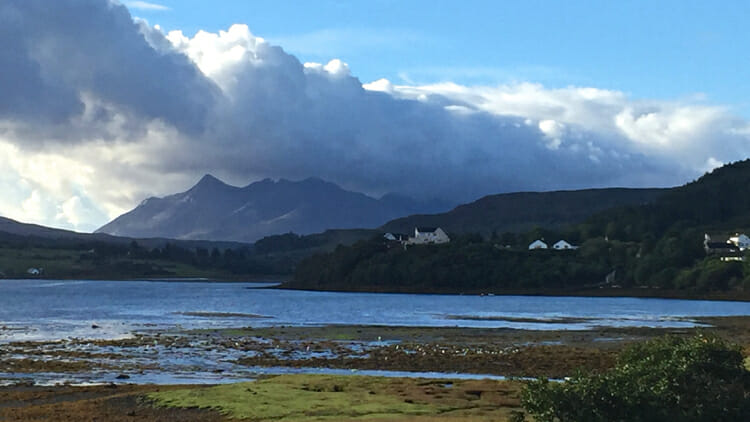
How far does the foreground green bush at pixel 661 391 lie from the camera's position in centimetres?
2855

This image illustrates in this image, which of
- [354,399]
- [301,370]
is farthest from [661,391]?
[301,370]

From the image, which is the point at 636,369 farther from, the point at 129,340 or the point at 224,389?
the point at 129,340

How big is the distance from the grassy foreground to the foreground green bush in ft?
25.1

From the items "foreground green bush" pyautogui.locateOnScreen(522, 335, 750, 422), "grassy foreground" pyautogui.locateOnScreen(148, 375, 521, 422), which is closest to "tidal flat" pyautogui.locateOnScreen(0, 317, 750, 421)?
"grassy foreground" pyautogui.locateOnScreen(148, 375, 521, 422)

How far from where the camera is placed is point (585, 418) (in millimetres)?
28422

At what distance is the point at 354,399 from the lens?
4150 cm

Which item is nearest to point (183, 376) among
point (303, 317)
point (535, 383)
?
point (535, 383)

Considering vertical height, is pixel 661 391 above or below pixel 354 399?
above

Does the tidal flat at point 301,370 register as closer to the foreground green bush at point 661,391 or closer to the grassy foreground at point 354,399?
the grassy foreground at point 354,399

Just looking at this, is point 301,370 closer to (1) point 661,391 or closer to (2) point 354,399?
(2) point 354,399

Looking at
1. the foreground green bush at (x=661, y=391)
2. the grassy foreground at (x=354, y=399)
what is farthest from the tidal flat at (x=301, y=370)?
the foreground green bush at (x=661, y=391)

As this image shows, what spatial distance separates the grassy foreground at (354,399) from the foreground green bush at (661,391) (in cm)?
765

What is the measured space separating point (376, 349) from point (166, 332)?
28.0 m

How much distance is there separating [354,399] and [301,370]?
730 inches
